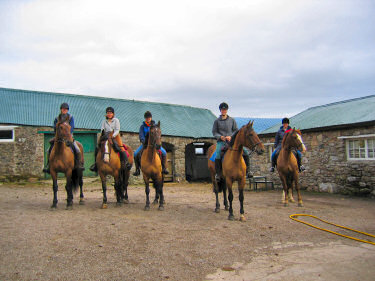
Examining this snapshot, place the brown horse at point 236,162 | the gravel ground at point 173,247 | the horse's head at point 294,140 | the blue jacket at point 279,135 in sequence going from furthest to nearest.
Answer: the blue jacket at point 279,135, the horse's head at point 294,140, the brown horse at point 236,162, the gravel ground at point 173,247

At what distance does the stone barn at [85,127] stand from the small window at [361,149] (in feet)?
32.6

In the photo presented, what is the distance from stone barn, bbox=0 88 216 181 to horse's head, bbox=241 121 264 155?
39.9 feet

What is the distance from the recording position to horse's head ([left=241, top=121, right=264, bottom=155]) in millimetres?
6688

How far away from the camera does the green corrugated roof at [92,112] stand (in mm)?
17391

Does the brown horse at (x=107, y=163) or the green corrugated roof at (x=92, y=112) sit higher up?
the green corrugated roof at (x=92, y=112)

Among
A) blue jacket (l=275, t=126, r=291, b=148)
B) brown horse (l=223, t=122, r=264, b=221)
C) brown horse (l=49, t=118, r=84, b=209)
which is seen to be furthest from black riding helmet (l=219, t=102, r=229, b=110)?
brown horse (l=49, t=118, r=84, b=209)

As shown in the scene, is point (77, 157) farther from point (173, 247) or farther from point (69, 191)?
point (173, 247)

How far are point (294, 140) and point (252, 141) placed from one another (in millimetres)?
2904

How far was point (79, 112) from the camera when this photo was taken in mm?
19016

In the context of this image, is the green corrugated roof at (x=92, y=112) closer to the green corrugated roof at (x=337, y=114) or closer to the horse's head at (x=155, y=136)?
the green corrugated roof at (x=337, y=114)

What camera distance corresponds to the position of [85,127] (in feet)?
58.1

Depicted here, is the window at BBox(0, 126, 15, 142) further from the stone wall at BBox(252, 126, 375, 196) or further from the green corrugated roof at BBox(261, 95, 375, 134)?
the stone wall at BBox(252, 126, 375, 196)

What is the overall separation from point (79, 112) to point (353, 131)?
15436mm

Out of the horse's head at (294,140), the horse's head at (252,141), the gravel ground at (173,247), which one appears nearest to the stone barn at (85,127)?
the gravel ground at (173,247)
